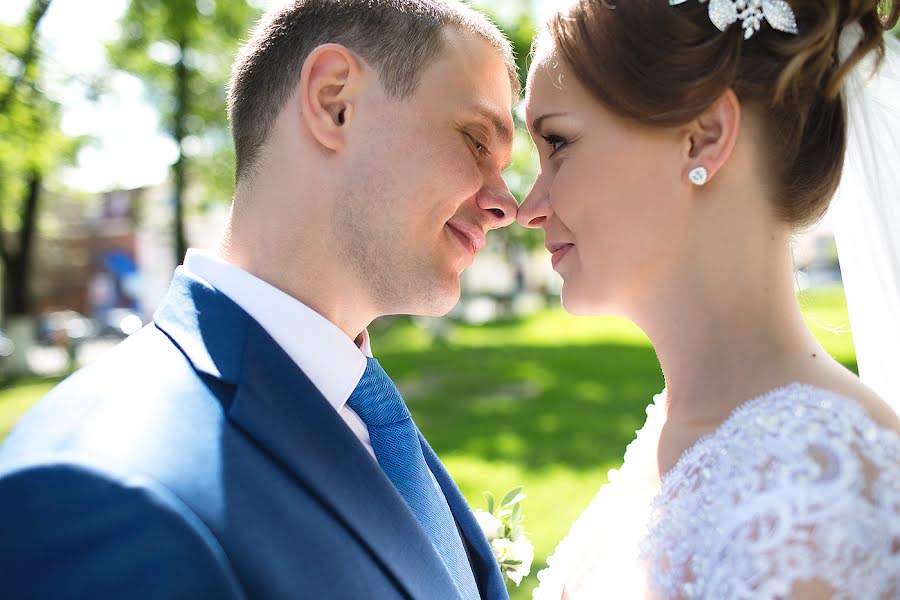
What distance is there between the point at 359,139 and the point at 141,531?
1363 mm

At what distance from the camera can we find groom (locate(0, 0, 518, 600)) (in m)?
1.55

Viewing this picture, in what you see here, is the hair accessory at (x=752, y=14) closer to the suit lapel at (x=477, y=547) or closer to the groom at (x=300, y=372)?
the groom at (x=300, y=372)

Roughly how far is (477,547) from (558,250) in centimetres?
102

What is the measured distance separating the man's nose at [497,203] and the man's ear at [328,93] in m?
0.56

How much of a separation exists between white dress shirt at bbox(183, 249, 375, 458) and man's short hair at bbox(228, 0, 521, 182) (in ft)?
1.30

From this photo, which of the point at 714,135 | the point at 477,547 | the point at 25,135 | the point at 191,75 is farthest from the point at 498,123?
the point at 191,75

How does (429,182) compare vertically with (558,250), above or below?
above

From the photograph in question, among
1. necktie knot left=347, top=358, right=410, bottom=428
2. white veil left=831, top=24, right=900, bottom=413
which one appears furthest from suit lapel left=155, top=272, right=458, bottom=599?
white veil left=831, top=24, right=900, bottom=413

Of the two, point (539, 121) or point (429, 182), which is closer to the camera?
point (539, 121)

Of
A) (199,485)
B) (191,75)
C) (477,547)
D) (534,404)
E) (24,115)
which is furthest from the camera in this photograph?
(191,75)

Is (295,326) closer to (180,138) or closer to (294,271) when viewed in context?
(294,271)

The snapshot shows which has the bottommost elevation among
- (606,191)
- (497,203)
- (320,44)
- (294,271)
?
(294,271)

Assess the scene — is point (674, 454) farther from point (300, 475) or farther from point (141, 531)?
point (141, 531)

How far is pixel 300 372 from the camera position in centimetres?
208
